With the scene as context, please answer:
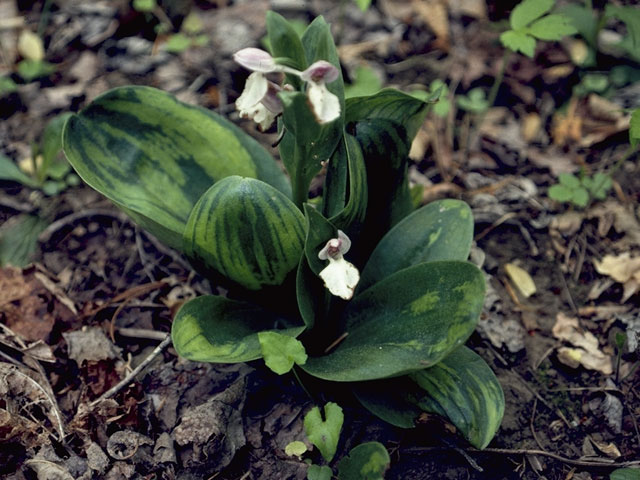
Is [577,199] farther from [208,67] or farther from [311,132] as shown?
[208,67]

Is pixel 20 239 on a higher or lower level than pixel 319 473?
higher

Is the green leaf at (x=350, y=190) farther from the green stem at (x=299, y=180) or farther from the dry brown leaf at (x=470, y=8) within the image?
the dry brown leaf at (x=470, y=8)

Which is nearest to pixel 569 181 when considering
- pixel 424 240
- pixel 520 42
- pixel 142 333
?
pixel 520 42

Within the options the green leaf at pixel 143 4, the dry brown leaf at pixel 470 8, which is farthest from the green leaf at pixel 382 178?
the green leaf at pixel 143 4

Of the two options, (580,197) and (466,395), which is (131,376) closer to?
(466,395)

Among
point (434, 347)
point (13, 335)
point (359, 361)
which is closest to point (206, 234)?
point (359, 361)

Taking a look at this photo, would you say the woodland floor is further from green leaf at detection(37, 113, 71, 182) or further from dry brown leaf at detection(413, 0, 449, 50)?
green leaf at detection(37, 113, 71, 182)

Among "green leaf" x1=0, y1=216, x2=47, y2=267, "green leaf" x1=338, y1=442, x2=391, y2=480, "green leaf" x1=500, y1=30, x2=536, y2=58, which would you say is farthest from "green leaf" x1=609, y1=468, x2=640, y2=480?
"green leaf" x1=0, y1=216, x2=47, y2=267
